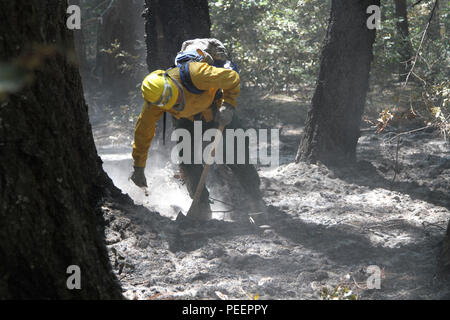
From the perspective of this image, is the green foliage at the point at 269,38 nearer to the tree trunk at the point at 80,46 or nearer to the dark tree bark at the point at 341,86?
the dark tree bark at the point at 341,86

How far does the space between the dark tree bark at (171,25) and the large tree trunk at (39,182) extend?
3978 mm

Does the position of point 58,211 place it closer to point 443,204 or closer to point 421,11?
point 443,204

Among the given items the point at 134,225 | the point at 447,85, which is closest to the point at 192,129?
the point at 134,225

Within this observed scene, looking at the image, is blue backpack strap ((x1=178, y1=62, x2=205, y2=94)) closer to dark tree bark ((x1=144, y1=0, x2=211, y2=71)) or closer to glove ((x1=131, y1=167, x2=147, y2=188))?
glove ((x1=131, y1=167, x2=147, y2=188))

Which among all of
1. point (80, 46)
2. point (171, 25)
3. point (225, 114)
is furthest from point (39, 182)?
point (80, 46)

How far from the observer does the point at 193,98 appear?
182 inches

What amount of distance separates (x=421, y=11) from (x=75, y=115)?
490 inches

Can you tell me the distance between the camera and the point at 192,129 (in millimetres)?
5195

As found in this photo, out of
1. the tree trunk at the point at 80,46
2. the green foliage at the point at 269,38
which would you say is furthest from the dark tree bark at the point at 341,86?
the tree trunk at the point at 80,46

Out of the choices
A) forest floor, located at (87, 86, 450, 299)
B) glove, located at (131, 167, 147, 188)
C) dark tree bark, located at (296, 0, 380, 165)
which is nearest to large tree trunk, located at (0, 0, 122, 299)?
forest floor, located at (87, 86, 450, 299)

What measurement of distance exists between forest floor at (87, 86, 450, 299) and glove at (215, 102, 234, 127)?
38.4 inches

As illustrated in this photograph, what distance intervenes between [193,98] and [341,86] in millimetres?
2603

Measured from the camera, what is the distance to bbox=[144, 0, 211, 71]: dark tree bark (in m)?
6.30

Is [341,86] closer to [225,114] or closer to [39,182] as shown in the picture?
[225,114]
